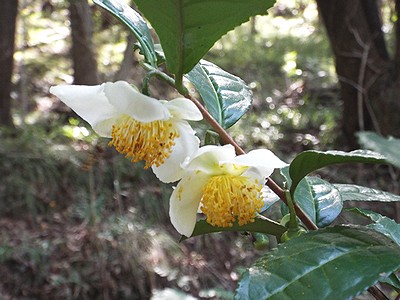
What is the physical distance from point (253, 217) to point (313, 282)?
0.42ft

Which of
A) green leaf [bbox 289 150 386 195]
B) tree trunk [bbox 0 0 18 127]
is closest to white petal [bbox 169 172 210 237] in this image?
green leaf [bbox 289 150 386 195]

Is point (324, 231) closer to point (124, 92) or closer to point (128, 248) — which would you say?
point (124, 92)

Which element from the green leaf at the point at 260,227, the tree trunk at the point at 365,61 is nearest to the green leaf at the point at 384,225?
the green leaf at the point at 260,227

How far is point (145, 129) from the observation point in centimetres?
60

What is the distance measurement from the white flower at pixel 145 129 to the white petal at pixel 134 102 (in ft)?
0.08

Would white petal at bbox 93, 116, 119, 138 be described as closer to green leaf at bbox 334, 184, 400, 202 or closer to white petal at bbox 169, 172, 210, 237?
white petal at bbox 169, 172, 210, 237

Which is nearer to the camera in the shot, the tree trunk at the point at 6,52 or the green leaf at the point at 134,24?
the green leaf at the point at 134,24

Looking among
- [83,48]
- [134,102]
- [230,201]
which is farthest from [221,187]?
[83,48]

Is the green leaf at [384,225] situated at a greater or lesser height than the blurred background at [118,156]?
greater

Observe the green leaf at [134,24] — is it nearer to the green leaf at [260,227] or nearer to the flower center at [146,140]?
the flower center at [146,140]

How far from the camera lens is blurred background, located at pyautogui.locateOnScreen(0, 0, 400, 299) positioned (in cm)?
286

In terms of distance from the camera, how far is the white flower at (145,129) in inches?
22.7

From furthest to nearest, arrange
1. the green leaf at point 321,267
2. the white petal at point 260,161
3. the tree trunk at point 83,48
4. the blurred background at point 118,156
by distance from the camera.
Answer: the tree trunk at point 83,48 → the blurred background at point 118,156 → the white petal at point 260,161 → the green leaf at point 321,267

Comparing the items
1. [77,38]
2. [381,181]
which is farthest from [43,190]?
[381,181]
